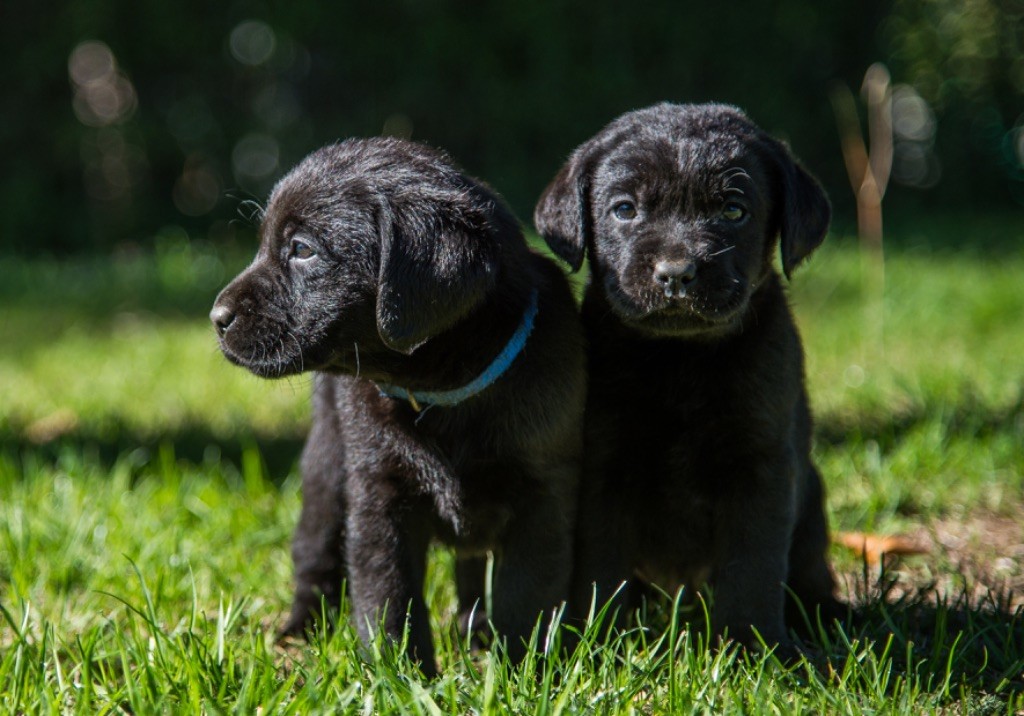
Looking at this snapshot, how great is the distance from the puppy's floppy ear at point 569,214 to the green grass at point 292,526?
86cm

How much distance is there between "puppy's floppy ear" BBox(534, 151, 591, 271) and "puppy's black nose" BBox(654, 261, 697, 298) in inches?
11.7

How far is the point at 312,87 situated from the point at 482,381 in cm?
797

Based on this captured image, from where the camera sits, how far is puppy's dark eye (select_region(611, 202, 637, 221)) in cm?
275

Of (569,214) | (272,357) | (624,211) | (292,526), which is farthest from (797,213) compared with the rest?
(292,526)

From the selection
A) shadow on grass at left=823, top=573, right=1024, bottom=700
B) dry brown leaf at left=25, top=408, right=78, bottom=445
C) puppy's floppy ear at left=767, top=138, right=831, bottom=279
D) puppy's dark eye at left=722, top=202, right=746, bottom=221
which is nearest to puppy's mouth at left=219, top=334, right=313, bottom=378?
puppy's dark eye at left=722, top=202, right=746, bottom=221

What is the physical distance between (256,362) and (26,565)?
3.47ft

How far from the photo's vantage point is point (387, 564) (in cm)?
253

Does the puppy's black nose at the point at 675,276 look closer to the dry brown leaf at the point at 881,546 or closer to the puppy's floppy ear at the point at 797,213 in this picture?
the puppy's floppy ear at the point at 797,213

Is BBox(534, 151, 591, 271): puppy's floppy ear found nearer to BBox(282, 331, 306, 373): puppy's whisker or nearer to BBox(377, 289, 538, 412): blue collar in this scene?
BBox(377, 289, 538, 412): blue collar

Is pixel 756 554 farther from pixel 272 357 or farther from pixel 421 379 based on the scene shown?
pixel 272 357

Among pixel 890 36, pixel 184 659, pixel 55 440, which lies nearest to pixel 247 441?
pixel 55 440

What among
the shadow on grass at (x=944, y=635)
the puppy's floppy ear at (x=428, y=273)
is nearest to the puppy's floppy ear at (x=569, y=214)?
the puppy's floppy ear at (x=428, y=273)

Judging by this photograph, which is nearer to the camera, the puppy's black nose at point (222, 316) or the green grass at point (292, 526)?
the green grass at point (292, 526)

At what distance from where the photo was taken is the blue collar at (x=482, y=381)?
2.52 m
